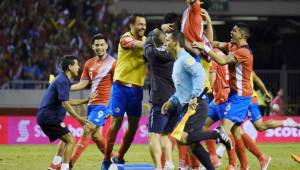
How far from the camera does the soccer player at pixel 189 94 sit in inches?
531

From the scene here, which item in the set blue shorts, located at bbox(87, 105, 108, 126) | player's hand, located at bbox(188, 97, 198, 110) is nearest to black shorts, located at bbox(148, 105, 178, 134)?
player's hand, located at bbox(188, 97, 198, 110)

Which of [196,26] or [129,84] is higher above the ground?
[196,26]

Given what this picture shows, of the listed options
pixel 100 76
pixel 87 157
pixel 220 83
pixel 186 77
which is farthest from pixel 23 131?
pixel 186 77

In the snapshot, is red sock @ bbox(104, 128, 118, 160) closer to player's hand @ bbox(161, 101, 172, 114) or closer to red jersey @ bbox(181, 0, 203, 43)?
player's hand @ bbox(161, 101, 172, 114)

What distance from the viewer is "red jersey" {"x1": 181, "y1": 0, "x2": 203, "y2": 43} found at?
14641mm

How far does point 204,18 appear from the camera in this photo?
49.3 ft

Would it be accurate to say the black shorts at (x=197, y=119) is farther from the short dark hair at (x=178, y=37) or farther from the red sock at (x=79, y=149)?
the red sock at (x=79, y=149)

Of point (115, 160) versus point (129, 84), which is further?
point (115, 160)

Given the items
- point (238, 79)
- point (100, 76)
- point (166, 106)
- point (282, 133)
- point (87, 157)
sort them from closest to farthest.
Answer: point (166, 106)
point (238, 79)
point (100, 76)
point (87, 157)
point (282, 133)

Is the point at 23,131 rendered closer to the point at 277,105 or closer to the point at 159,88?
the point at 277,105

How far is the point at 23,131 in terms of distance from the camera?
28.4 m

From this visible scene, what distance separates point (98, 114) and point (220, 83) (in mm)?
2574

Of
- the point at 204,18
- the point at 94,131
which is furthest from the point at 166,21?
the point at 94,131

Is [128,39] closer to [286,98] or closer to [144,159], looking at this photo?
[144,159]
